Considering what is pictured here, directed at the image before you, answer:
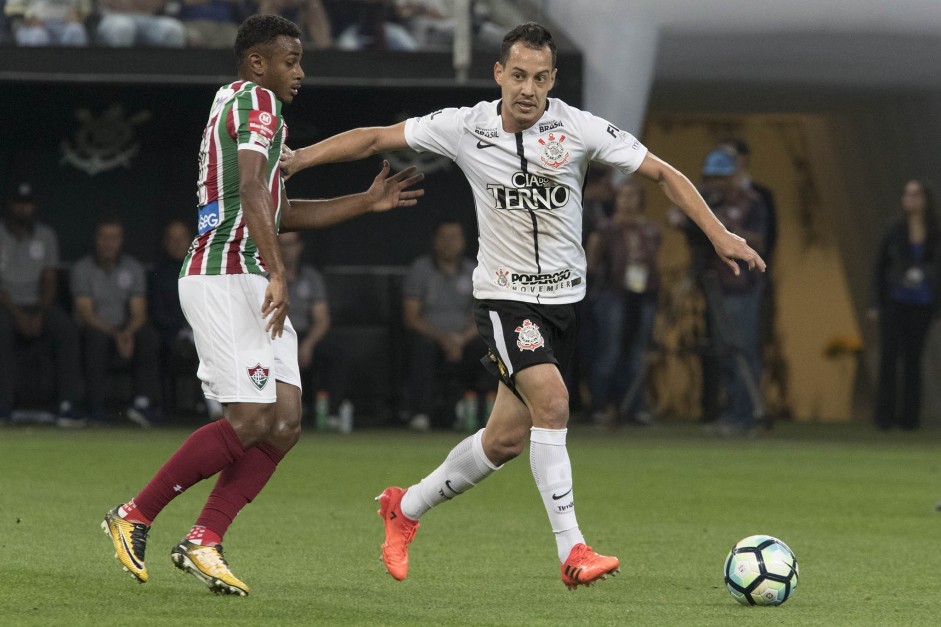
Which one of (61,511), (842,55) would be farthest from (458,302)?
(61,511)

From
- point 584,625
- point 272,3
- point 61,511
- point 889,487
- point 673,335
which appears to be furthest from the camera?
point 673,335

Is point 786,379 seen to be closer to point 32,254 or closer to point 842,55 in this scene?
point 842,55

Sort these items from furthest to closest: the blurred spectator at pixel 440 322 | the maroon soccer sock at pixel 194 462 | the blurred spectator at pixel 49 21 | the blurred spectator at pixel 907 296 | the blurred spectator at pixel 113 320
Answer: the blurred spectator at pixel 907 296 < the blurred spectator at pixel 440 322 < the blurred spectator at pixel 113 320 < the blurred spectator at pixel 49 21 < the maroon soccer sock at pixel 194 462

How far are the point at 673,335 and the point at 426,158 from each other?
11.4ft

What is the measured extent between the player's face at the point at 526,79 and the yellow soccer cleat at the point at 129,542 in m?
2.13

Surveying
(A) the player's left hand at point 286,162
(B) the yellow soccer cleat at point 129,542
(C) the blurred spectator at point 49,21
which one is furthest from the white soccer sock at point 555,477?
(C) the blurred spectator at point 49,21

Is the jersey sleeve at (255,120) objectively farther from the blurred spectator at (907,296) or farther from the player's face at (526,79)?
the blurred spectator at (907,296)

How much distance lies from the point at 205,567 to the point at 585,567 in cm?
137

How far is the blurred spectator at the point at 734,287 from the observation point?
14305mm

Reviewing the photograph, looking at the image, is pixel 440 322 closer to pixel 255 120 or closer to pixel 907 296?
pixel 907 296

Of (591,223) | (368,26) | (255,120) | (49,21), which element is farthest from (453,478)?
(49,21)

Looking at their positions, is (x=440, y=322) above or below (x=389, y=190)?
below

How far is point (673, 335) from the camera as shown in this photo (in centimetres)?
1867

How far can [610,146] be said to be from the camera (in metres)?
6.49
